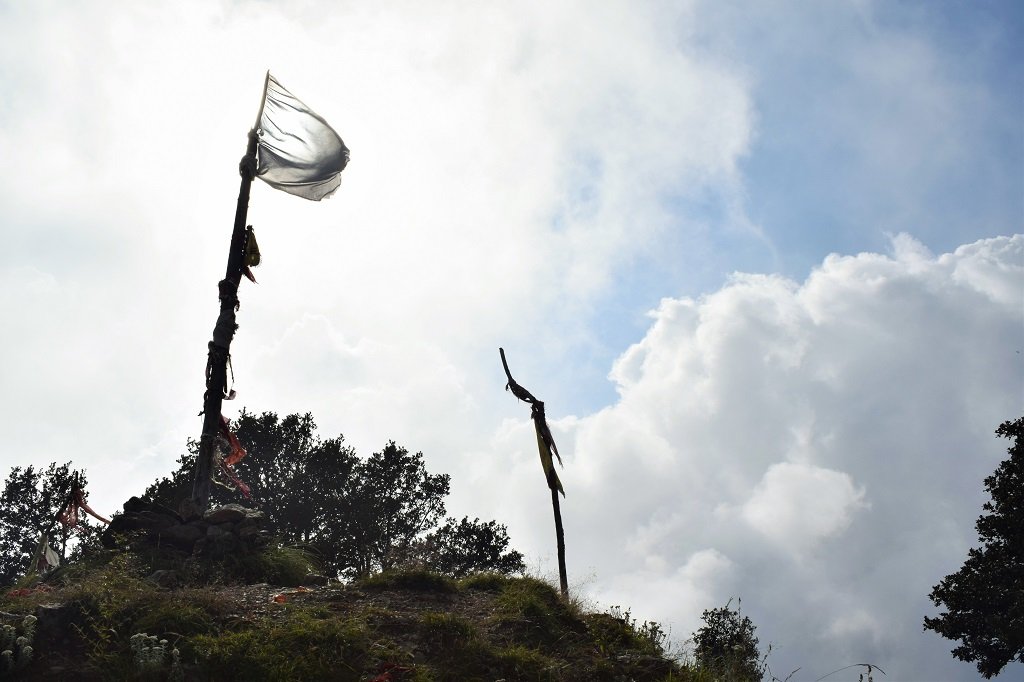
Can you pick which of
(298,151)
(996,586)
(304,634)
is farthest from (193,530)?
(996,586)

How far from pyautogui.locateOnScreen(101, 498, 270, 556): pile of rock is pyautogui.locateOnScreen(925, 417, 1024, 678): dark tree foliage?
20684 millimetres

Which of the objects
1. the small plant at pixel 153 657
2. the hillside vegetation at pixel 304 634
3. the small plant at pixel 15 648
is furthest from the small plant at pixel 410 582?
the small plant at pixel 15 648

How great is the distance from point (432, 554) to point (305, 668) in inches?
226

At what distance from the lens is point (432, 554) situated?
Result: 1355cm

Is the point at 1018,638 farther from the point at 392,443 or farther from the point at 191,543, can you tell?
the point at 191,543

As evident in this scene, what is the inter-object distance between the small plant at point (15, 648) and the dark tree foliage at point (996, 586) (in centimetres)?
2384

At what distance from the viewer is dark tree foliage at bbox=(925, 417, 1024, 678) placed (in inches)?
869

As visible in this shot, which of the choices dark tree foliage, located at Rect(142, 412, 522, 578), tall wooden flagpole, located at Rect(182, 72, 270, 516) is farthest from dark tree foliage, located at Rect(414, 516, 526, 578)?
tall wooden flagpole, located at Rect(182, 72, 270, 516)

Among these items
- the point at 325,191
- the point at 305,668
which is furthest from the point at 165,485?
the point at 305,668

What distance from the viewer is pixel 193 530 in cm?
1240

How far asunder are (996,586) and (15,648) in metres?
24.4

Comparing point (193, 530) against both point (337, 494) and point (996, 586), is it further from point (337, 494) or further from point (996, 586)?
point (996, 586)

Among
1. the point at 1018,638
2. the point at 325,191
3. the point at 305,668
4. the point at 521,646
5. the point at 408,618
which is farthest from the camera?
the point at 1018,638

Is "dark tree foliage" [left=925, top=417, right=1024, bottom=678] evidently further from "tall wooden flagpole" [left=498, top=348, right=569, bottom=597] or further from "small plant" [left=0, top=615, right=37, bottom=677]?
"small plant" [left=0, top=615, right=37, bottom=677]
